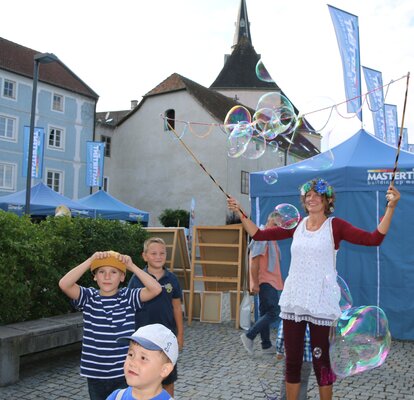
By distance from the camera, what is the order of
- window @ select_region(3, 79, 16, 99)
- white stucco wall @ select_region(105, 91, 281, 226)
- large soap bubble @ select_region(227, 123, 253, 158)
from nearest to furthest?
large soap bubble @ select_region(227, 123, 253, 158), window @ select_region(3, 79, 16, 99), white stucco wall @ select_region(105, 91, 281, 226)

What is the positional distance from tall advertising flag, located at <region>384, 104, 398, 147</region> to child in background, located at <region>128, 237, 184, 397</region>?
1383 cm

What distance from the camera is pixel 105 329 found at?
10.0ft

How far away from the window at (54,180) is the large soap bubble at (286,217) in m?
28.9

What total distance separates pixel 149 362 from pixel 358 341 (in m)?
2.22

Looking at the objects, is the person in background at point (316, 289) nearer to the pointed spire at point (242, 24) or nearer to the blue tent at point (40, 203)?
the blue tent at point (40, 203)

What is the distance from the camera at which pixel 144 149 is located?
3516 centimetres

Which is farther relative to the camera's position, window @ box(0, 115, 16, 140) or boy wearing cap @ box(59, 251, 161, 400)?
window @ box(0, 115, 16, 140)

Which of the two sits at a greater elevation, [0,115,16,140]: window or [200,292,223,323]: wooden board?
[0,115,16,140]: window

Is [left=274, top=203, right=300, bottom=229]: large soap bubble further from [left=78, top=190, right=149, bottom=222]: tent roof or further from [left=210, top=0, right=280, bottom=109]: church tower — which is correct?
[left=210, top=0, right=280, bottom=109]: church tower

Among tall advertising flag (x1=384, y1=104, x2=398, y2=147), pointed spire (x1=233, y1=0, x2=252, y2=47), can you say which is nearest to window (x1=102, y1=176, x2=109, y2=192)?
tall advertising flag (x1=384, y1=104, x2=398, y2=147)

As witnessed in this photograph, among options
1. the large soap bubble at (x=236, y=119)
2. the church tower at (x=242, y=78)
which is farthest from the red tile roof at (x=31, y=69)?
the large soap bubble at (x=236, y=119)

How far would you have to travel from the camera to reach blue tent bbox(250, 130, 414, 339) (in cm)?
716

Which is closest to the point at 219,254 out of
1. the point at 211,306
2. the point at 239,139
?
the point at 211,306

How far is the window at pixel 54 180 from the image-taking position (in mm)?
31844
